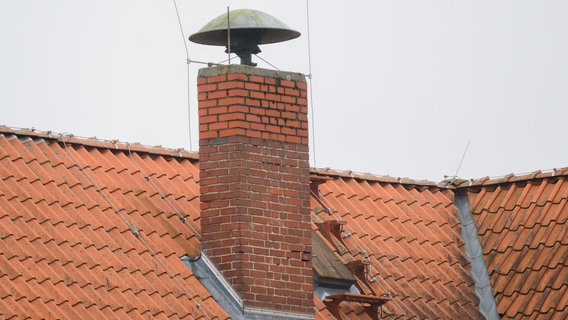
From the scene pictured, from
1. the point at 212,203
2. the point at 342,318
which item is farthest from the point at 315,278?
the point at 212,203

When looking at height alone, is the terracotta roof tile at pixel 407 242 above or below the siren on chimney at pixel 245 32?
below

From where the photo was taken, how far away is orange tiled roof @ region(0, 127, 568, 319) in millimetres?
17656

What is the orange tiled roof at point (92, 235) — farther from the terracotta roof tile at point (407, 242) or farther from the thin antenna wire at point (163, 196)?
the terracotta roof tile at point (407, 242)

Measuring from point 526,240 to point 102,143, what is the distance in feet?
18.6

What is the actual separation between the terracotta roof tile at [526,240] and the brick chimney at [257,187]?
3505 mm

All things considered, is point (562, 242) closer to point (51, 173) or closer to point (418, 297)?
point (418, 297)

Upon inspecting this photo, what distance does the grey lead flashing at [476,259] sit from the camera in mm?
22203

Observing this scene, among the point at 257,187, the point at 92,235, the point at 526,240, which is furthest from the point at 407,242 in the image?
the point at 92,235

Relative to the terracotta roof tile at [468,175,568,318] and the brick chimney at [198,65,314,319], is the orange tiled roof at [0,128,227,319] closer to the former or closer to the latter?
the brick chimney at [198,65,314,319]

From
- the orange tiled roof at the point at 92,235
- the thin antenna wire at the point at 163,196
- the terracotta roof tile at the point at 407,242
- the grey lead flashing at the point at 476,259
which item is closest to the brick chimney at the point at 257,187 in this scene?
the thin antenna wire at the point at 163,196

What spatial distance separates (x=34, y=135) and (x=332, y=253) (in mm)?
3988

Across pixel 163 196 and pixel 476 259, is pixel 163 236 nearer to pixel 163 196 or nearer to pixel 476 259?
pixel 163 196

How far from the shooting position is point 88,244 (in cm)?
1833

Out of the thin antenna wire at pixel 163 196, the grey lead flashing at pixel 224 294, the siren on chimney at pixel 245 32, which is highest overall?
the siren on chimney at pixel 245 32
